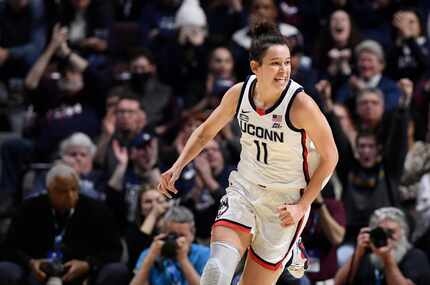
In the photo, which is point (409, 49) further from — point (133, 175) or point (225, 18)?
point (133, 175)

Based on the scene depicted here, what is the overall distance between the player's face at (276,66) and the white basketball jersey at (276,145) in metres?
0.11

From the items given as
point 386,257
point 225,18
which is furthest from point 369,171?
point 225,18

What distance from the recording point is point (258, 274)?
261 inches

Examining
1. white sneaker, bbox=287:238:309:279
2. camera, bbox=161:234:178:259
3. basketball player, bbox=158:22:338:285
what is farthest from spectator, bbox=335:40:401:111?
basketball player, bbox=158:22:338:285

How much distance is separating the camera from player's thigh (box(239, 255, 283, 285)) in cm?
A: 174

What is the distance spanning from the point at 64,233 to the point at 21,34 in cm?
403

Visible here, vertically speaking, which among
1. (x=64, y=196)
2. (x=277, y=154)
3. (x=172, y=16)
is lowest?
(x=64, y=196)

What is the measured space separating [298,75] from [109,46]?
8.16 feet

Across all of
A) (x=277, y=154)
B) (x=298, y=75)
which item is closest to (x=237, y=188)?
(x=277, y=154)

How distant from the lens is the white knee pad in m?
6.34

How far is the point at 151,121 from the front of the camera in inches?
442

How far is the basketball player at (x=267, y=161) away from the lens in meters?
6.45

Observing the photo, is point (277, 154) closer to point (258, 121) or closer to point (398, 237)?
point (258, 121)

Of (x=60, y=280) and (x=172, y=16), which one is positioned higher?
(x=172, y=16)
